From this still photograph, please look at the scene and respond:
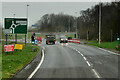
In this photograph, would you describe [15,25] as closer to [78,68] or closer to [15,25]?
[15,25]

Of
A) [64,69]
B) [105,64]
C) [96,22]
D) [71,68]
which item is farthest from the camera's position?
[96,22]

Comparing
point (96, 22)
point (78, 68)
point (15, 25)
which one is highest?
point (96, 22)

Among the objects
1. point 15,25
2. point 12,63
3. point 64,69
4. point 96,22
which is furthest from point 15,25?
point 96,22

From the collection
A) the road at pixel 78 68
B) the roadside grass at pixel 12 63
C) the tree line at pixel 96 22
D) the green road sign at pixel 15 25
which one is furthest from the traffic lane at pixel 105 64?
the tree line at pixel 96 22

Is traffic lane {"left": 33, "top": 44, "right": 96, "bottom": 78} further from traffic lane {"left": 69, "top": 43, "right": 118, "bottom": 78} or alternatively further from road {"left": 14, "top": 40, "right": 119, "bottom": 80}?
traffic lane {"left": 69, "top": 43, "right": 118, "bottom": 78}

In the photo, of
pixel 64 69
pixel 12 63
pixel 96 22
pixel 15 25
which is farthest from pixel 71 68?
pixel 96 22

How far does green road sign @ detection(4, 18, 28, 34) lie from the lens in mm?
25784

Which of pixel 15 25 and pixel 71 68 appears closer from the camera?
pixel 71 68

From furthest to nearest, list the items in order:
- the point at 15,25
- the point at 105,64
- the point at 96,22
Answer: the point at 96,22 → the point at 15,25 → the point at 105,64

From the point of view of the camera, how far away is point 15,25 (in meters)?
26.4

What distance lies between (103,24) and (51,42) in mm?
15994

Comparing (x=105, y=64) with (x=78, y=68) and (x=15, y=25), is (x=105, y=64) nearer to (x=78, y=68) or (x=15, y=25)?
(x=78, y=68)

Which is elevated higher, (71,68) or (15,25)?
(15,25)

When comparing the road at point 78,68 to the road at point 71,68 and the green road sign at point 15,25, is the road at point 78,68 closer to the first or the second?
the road at point 71,68
